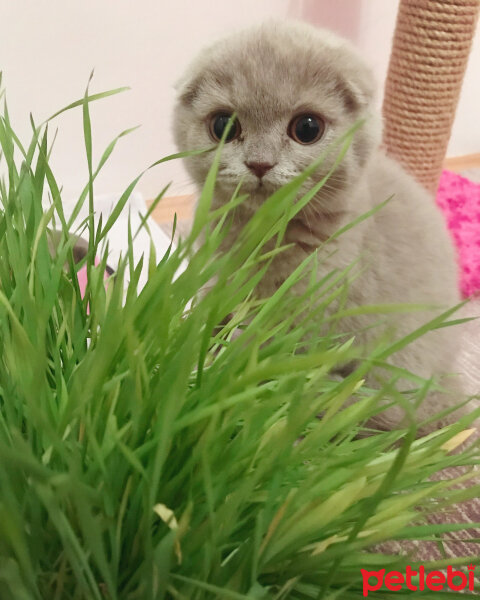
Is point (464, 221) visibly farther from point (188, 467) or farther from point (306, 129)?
point (188, 467)

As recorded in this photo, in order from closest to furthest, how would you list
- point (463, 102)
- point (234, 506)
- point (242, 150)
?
point (234, 506), point (242, 150), point (463, 102)

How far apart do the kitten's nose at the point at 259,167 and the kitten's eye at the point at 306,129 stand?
0.06 m

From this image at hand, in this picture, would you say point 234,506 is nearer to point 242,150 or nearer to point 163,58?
point 242,150

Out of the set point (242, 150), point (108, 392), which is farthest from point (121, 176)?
point (108, 392)

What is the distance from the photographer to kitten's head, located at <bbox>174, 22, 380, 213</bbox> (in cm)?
71

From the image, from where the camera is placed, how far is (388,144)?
1337 mm

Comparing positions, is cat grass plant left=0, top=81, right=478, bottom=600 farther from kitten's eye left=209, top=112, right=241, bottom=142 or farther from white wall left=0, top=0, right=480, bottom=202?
white wall left=0, top=0, right=480, bottom=202

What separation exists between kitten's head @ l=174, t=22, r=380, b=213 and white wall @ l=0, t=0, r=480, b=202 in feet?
1.39

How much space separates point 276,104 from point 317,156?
3.3 inches

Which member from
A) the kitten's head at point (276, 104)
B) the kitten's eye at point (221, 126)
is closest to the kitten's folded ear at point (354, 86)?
the kitten's head at point (276, 104)

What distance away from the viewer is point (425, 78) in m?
1.21

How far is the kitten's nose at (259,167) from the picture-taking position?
70cm

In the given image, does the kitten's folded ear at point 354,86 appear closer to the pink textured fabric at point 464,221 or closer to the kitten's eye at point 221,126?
the kitten's eye at point 221,126

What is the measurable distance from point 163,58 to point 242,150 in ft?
2.67
